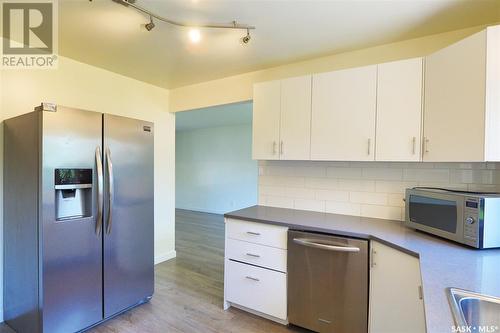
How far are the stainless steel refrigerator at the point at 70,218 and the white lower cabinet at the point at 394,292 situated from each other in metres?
2.02

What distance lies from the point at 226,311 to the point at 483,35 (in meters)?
2.80

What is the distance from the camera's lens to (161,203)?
11.5 feet

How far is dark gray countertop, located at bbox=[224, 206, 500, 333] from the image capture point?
90 centimetres

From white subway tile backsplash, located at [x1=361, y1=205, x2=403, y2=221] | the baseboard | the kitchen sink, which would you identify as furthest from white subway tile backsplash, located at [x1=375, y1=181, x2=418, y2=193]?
the baseboard

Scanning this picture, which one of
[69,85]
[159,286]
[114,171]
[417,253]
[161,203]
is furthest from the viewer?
[161,203]

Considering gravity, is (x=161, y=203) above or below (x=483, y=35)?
below

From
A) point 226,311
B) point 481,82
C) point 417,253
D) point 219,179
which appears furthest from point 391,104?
point 219,179

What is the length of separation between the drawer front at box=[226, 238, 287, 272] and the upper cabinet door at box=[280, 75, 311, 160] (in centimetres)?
86

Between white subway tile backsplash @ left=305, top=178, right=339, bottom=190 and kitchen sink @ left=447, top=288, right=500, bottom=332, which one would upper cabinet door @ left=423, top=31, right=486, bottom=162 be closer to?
white subway tile backsplash @ left=305, top=178, right=339, bottom=190

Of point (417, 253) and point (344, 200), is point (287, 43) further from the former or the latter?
point (417, 253)

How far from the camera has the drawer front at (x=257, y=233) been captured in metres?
2.06

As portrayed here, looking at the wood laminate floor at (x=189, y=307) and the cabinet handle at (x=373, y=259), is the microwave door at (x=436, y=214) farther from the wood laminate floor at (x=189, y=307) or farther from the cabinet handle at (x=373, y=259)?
the wood laminate floor at (x=189, y=307)

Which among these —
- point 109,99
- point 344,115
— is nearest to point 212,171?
point 109,99

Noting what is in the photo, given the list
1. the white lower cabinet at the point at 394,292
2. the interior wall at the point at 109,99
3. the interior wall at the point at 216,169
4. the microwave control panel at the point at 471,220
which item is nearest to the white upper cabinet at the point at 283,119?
the white lower cabinet at the point at 394,292
